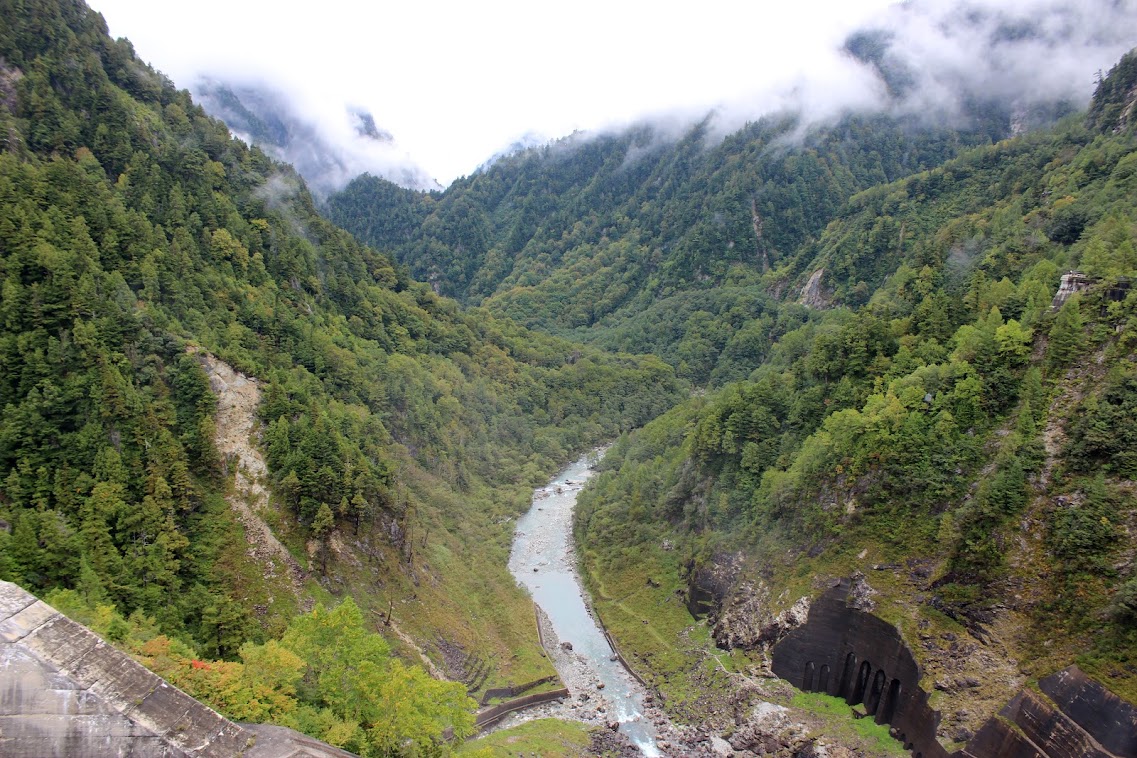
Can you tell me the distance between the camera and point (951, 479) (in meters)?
52.6

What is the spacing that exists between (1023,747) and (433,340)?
9219cm

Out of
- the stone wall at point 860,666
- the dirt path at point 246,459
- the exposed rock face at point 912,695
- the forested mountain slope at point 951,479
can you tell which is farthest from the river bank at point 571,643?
the dirt path at point 246,459

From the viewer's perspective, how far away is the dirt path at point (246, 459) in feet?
175

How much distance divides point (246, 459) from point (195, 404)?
5.52 m

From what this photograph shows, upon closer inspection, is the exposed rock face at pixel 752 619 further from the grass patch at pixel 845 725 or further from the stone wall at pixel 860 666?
the grass patch at pixel 845 725

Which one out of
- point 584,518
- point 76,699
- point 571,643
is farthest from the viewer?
point 584,518

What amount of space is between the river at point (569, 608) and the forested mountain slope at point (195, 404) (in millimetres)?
3537

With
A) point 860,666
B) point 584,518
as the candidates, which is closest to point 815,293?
point 584,518

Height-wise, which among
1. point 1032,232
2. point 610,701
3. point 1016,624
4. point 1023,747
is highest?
point 1032,232

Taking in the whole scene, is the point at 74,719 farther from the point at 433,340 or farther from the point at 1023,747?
the point at 433,340

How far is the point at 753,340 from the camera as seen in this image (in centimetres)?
15675

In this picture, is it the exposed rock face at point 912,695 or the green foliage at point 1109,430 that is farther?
the green foliage at point 1109,430

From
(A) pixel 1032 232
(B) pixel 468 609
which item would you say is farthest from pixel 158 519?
(A) pixel 1032 232

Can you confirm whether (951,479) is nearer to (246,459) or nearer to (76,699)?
(246,459)
